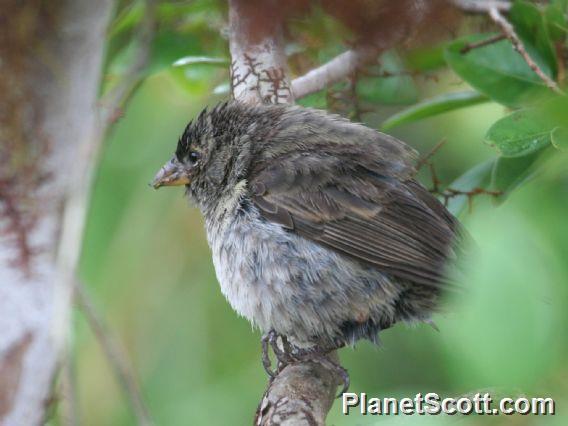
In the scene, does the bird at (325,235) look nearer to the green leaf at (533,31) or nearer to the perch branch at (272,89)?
the perch branch at (272,89)

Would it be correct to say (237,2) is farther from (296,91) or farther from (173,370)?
(173,370)

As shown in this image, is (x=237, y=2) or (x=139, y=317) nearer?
(x=237, y=2)

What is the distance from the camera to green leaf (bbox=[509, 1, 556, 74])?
2.98m

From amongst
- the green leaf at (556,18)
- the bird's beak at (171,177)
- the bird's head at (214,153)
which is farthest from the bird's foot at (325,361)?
the green leaf at (556,18)

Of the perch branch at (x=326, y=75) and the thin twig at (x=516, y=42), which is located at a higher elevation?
the perch branch at (x=326, y=75)

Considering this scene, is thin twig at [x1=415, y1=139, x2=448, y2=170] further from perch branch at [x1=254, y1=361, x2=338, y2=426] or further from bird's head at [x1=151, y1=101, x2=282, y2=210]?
perch branch at [x1=254, y1=361, x2=338, y2=426]

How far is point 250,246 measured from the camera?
11.0 ft

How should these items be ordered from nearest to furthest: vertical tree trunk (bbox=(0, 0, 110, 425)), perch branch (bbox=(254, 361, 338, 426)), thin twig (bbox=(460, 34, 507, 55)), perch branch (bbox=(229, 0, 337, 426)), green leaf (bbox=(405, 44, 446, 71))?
perch branch (bbox=(229, 0, 337, 426)) → vertical tree trunk (bbox=(0, 0, 110, 425)) → perch branch (bbox=(254, 361, 338, 426)) → thin twig (bbox=(460, 34, 507, 55)) → green leaf (bbox=(405, 44, 446, 71))

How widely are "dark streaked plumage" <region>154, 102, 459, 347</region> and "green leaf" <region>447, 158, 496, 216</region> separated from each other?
0.52 feet

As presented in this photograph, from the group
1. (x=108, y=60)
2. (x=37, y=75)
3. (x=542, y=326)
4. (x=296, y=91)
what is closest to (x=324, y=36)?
(x=296, y=91)

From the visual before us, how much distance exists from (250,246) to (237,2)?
6.02 ft

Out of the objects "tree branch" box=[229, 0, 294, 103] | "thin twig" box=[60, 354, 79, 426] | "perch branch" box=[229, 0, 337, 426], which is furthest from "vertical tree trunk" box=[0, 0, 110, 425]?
"tree branch" box=[229, 0, 294, 103]

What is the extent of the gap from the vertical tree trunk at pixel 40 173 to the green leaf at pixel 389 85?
7.03 ft

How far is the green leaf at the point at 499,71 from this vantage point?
298cm
